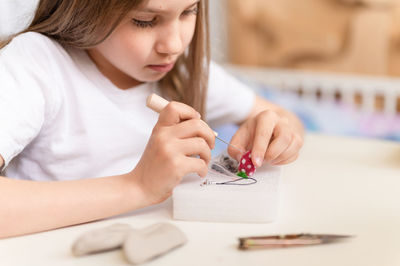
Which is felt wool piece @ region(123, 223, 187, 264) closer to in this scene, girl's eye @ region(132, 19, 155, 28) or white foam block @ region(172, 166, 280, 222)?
white foam block @ region(172, 166, 280, 222)

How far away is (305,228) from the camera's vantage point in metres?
0.61

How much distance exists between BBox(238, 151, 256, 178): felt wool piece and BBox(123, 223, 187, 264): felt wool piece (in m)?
0.14

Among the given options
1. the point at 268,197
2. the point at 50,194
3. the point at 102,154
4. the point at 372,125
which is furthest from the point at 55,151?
the point at 372,125

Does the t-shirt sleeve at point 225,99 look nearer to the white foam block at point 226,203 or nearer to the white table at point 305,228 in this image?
the white table at point 305,228

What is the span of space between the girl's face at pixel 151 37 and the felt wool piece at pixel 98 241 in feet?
0.95

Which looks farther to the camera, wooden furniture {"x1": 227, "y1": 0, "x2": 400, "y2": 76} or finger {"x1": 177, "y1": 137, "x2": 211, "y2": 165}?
wooden furniture {"x1": 227, "y1": 0, "x2": 400, "y2": 76}

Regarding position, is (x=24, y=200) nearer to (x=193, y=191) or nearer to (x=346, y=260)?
(x=193, y=191)

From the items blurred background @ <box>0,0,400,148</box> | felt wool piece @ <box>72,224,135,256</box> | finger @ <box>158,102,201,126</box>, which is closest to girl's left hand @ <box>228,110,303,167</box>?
finger @ <box>158,102,201,126</box>

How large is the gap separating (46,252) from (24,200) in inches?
3.2

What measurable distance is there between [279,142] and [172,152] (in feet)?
0.58

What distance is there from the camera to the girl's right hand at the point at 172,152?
2.05 ft

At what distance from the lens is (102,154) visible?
0.85 meters

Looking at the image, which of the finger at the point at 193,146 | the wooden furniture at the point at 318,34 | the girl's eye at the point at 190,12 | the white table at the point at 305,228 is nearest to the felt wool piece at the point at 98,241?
the white table at the point at 305,228

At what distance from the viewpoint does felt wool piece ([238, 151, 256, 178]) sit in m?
0.67
